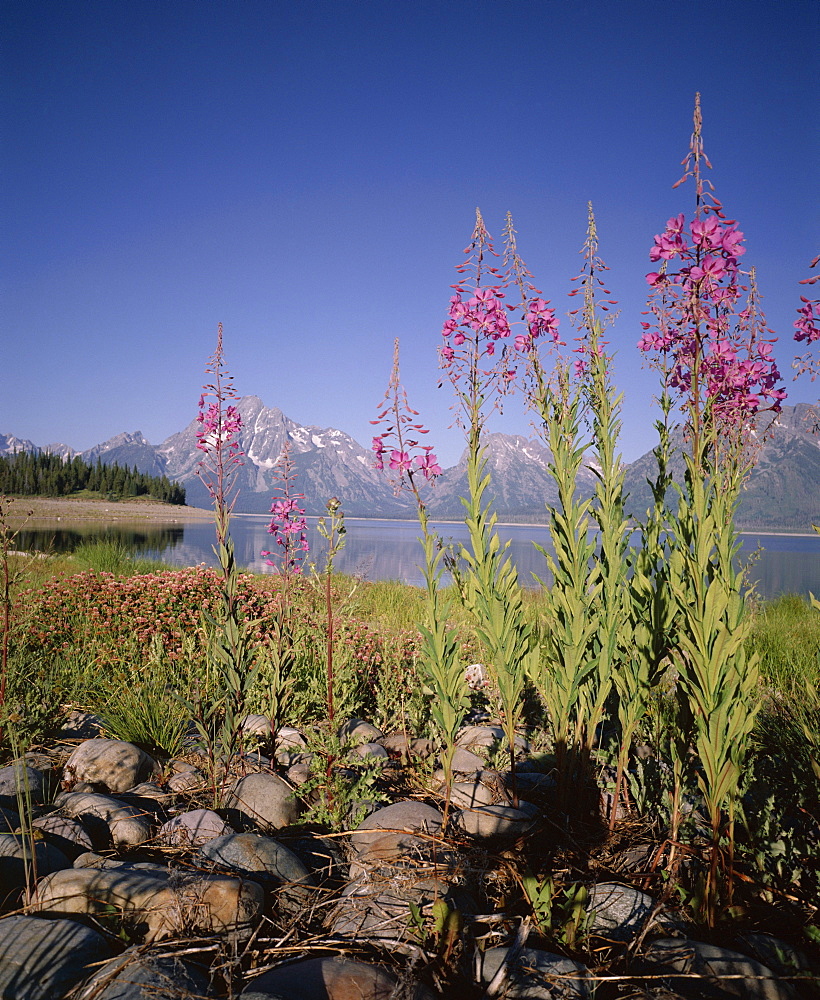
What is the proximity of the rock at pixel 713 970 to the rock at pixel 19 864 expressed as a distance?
6.72ft

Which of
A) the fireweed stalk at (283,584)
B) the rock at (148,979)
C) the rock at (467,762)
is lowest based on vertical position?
the rock at (467,762)

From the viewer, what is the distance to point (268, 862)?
2193mm

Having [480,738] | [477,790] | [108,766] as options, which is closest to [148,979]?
[477,790]

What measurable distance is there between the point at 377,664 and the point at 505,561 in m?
3.24

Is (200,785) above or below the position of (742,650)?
below

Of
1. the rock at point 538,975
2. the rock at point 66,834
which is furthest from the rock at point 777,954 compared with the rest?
the rock at point 66,834

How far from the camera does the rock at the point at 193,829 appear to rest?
2469 millimetres

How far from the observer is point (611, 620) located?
243 centimetres

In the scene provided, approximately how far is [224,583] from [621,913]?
2352mm

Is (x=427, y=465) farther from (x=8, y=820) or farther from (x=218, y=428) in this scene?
(x=8, y=820)

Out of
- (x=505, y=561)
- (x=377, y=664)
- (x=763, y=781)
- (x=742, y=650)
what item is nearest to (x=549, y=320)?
(x=505, y=561)

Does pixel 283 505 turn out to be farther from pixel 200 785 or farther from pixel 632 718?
pixel 632 718

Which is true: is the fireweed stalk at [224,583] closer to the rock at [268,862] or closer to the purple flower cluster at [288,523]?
the rock at [268,862]

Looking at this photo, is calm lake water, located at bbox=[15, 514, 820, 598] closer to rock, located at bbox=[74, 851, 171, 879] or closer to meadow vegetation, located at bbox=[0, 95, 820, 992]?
meadow vegetation, located at bbox=[0, 95, 820, 992]
